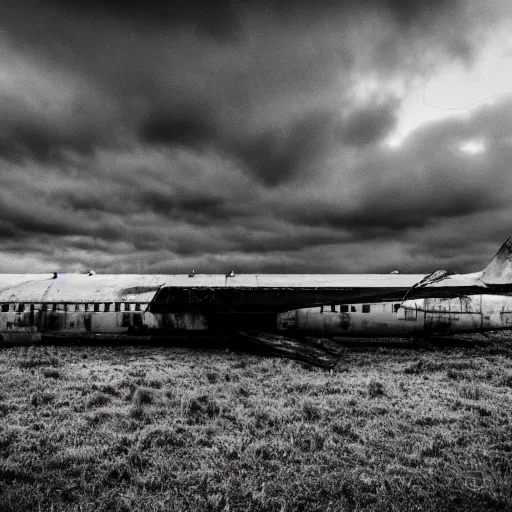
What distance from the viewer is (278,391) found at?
11.8 meters

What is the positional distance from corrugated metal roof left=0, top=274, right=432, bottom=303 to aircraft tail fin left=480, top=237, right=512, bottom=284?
3.88 meters

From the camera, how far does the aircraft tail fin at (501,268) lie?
74.6 ft

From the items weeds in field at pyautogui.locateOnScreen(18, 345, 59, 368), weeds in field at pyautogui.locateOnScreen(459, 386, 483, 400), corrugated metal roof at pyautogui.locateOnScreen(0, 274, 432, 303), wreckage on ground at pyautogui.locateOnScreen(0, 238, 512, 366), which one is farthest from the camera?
corrugated metal roof at pyautogui.locateOnScreen(0, 274, 432, 303)

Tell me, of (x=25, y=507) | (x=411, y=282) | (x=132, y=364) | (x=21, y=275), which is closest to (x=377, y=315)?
(x=411, y=282)

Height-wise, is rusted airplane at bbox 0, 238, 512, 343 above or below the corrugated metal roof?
below

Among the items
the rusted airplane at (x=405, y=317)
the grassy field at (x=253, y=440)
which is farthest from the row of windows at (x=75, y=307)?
the rusted airplane at (x=405, y=317)

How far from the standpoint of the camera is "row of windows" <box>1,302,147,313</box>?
2208 cm

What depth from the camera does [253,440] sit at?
7934 mm

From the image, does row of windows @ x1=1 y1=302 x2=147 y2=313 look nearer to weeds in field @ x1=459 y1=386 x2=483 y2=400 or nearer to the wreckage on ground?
the wreckage on ground

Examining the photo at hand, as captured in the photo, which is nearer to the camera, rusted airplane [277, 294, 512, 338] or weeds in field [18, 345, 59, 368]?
weeds in field [18, 345, 59, 368]

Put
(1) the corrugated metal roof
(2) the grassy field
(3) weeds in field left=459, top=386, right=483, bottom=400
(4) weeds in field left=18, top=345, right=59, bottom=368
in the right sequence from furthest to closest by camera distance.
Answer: (1) the corrugated metal roof, (4) weeds in field left=18, top=345, right=59, bottom=368, (3) weeds in field left=459, top=386, right=483, bottom=400, (2) the grassy field

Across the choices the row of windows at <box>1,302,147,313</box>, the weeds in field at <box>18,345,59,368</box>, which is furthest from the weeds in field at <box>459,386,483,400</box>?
the row of windows at <box>1,302,147,313</box>

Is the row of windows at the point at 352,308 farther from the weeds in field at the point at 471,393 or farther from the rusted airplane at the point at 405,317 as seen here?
the weeds in field at the point at 471,393

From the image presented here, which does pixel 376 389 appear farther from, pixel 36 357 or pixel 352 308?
pixel 36 357
